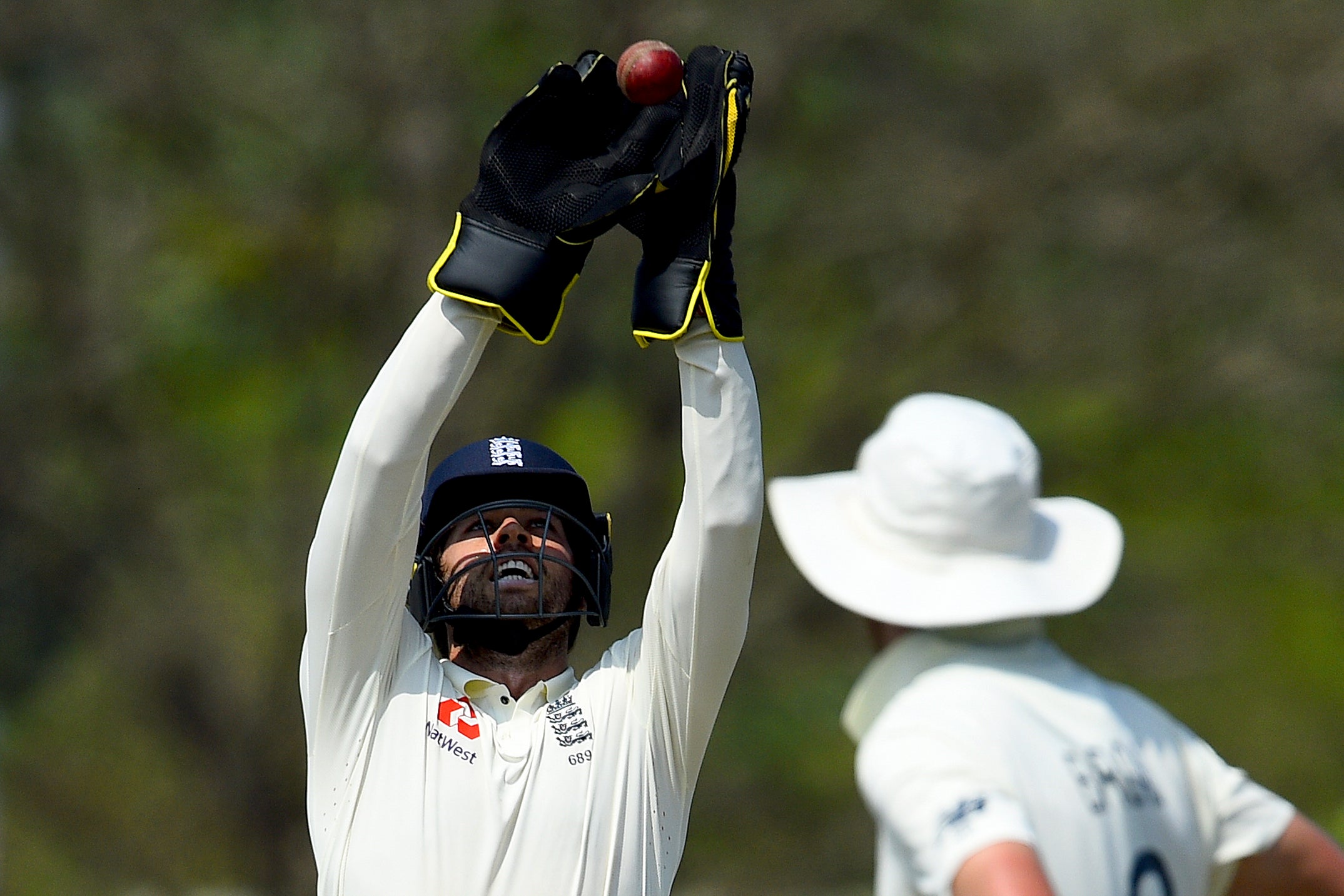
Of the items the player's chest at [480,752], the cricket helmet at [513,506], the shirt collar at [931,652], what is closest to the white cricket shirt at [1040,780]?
the shirt collar at [931,652]

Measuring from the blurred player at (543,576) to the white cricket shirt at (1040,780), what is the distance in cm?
59

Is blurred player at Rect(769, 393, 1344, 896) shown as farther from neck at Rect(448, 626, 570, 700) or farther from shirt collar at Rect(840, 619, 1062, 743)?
neck at Rect(448, 626, 570, 700)

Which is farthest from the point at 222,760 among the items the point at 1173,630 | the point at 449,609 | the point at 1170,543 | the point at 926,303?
the point at 449,609

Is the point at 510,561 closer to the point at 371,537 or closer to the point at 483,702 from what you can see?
the point at 483,702

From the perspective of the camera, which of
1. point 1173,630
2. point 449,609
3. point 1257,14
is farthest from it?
point 1173,630

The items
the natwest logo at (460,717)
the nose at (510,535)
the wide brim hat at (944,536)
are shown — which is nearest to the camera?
the wide brim hat at (944,536)

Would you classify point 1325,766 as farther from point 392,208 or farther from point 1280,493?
point 392,208

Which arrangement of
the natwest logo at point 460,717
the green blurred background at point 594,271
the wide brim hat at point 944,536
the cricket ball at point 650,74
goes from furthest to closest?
the green blurred background at point 594,271
the natwest logo at point 460,717
the cricket ball at point 650,74
the wide brim hat at point 944,536

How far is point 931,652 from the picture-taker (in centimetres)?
270

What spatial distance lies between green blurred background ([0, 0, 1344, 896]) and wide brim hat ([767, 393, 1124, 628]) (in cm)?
774

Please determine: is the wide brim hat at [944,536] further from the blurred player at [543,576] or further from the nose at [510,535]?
the nose at [510,535]

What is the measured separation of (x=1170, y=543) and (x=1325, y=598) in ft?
7.22

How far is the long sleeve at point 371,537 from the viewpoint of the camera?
10.4ft

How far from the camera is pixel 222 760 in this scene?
11.6 metres
